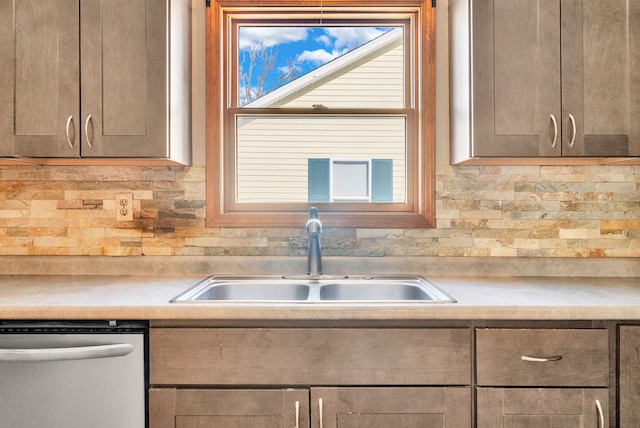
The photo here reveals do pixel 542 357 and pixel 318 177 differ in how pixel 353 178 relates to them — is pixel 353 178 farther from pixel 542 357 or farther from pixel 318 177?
pixel 542 357

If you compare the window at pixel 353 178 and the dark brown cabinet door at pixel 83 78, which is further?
the window at pixel 353 178

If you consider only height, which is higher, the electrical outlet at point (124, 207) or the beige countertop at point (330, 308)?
the electrical outlet at point (124, 207)

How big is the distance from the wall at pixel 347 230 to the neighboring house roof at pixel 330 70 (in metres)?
0.25

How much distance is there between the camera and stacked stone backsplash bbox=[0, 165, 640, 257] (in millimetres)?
1903

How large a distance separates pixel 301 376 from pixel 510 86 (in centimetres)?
128

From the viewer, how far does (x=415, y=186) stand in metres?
1.99

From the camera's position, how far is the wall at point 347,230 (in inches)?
74.9

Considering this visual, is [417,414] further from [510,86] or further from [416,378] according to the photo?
Result: [510,86]

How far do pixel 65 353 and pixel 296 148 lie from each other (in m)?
1.25

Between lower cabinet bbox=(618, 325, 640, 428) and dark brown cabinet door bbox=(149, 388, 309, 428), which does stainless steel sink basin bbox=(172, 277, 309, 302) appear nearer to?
dark brown cabinet door bbox=(149, 388, 309, 428)

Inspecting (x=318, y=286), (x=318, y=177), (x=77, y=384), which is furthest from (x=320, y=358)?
(x=318, y=177)

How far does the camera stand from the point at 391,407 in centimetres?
127

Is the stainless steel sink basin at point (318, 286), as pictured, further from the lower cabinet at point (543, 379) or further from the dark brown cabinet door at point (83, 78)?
the dark brown cabinet door at point (83, 78)

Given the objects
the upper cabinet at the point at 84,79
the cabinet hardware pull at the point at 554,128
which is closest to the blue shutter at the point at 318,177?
the upper cabinet at the point at 84,79
